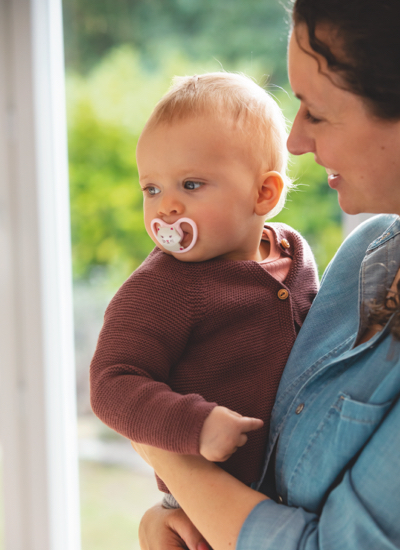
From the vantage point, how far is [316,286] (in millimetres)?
1146

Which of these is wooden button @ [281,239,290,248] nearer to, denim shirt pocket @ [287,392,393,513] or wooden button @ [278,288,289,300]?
wooden button @ [278,288,289,300]

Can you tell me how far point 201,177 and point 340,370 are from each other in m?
0.41

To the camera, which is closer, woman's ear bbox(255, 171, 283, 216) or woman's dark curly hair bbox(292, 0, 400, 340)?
woman's dark curly hair bbox(292, 0, 400, 340)

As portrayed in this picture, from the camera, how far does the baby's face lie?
0.97 m

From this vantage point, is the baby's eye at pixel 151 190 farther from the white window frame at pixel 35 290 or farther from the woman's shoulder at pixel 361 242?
the white window frame at pixel 35 290

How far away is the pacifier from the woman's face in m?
0.24

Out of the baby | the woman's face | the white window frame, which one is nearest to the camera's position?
the woman's face

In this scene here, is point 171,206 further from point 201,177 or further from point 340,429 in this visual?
point 340,429

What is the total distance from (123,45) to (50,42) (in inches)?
10.9

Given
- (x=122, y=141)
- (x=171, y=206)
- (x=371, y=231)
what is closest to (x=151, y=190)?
(x=171, y=206)

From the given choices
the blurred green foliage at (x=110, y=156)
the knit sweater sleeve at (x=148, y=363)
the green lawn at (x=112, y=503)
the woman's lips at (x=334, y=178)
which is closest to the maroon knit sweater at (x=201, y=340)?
the knit sweater sleeve at (x=148, y=363)

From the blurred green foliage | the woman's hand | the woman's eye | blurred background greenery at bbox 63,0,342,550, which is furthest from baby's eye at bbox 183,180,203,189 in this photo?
the blurred green foliage

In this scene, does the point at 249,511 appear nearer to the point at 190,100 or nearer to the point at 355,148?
the point at 355,148

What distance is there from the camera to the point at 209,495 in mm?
842
